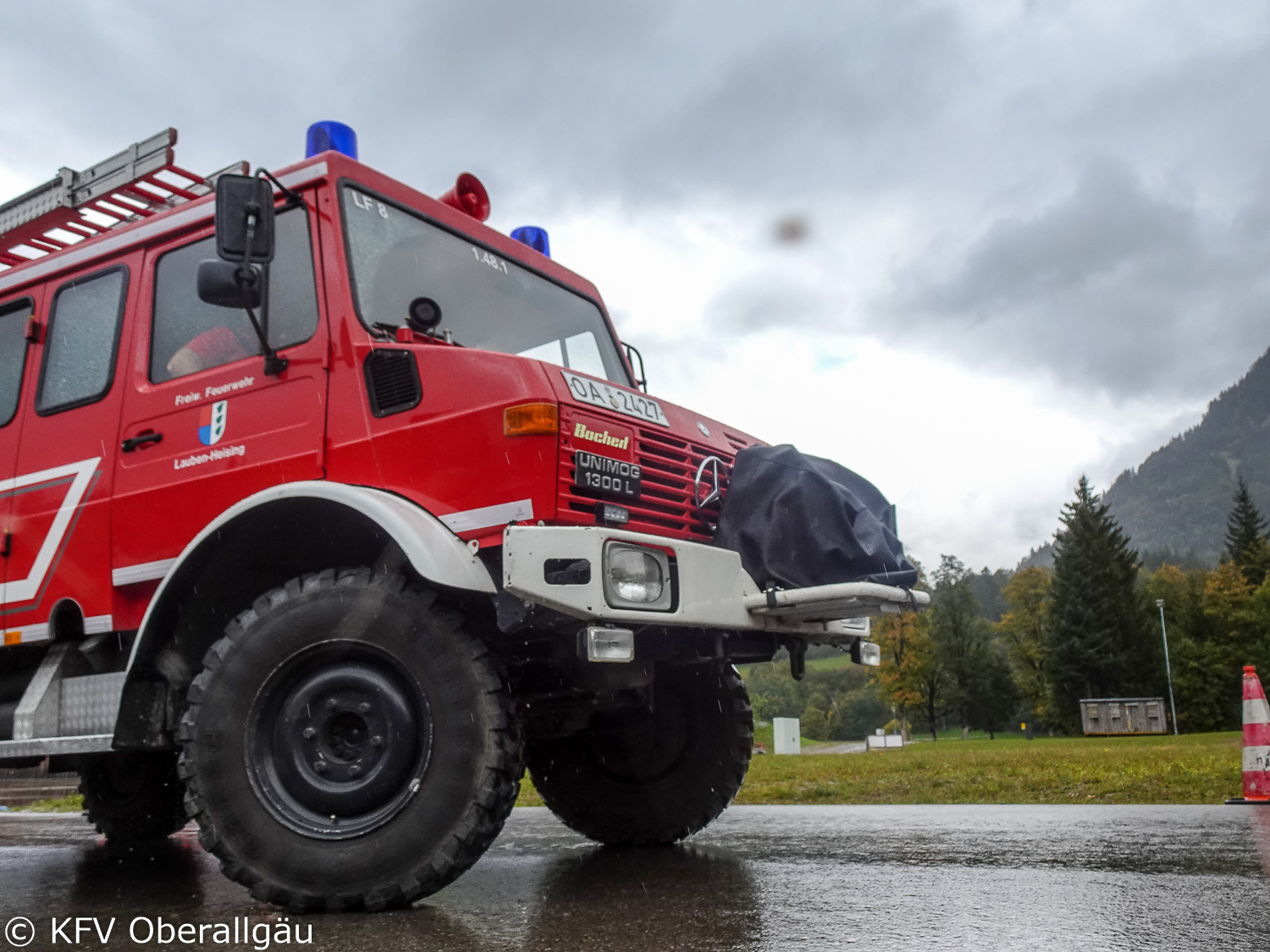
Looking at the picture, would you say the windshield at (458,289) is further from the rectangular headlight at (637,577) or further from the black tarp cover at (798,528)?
the rectangular headlight at (637,577)

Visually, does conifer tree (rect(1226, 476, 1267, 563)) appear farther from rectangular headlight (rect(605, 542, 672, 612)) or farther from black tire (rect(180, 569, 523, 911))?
black tire (rect(180, 569, 523, 911))

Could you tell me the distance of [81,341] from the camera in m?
5.02

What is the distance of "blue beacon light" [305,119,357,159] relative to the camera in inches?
182

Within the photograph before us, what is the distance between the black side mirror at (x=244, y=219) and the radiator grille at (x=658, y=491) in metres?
1.32

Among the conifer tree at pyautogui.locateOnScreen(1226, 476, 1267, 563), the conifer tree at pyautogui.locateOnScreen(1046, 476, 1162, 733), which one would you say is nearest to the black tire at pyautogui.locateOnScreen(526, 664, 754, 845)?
the conifer tree at pyautogui.locateOnScreen(1046, 476, 1162, 733)

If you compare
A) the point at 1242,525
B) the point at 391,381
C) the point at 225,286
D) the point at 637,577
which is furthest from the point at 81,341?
the point at 1242,525

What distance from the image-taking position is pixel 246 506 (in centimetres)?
387

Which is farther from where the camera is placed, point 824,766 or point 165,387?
A: point 824,766

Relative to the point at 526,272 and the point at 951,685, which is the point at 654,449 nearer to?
the point at 526,272

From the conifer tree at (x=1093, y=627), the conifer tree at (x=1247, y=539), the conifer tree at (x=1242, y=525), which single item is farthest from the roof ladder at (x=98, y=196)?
the conifer tree at (x=1242, y=525)

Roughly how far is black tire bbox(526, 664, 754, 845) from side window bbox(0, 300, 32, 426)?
10.1ft

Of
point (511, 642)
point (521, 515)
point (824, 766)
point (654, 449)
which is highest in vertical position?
point (654, 449)

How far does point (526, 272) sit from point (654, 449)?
160cm

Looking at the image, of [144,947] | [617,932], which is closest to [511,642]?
[617,932]
